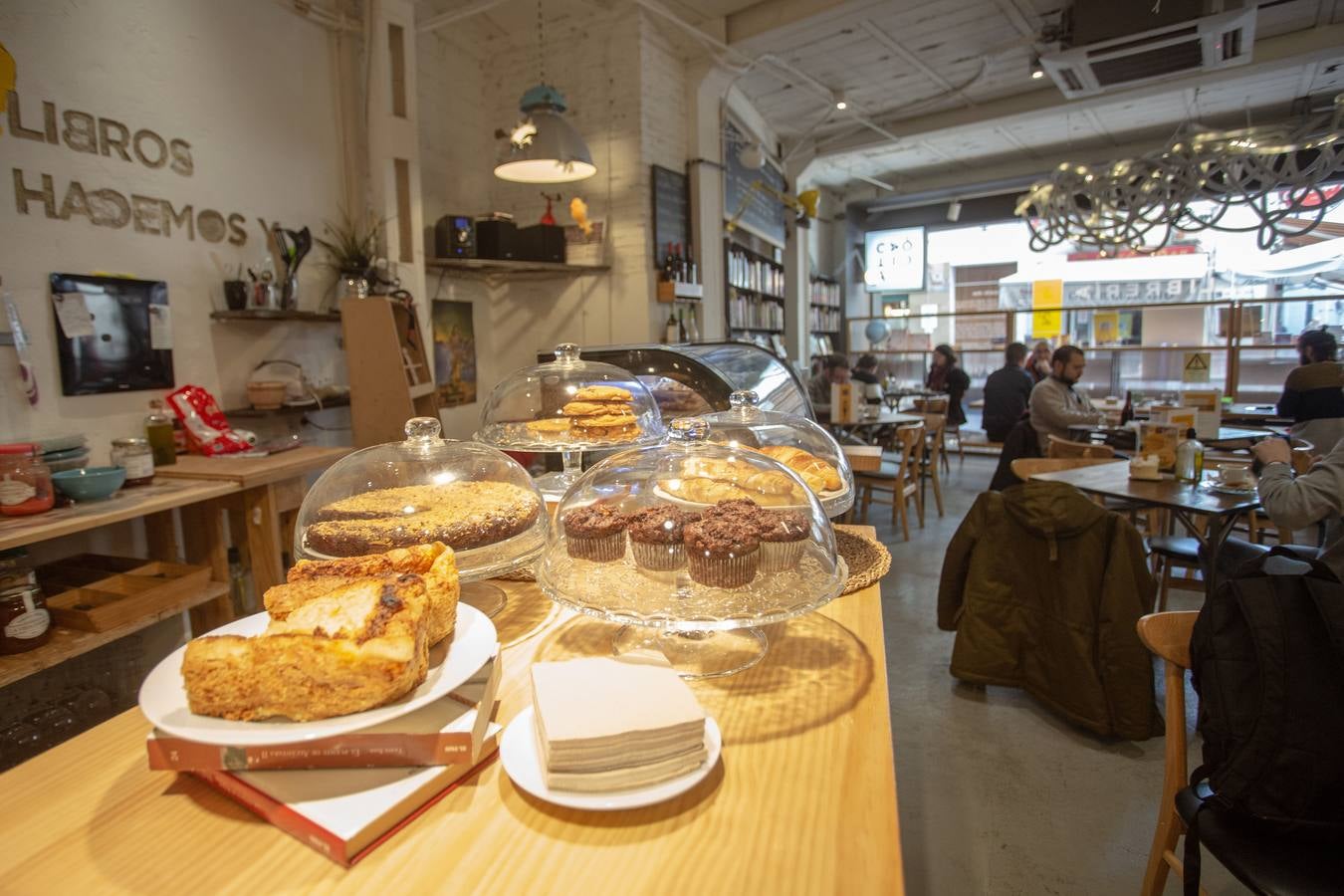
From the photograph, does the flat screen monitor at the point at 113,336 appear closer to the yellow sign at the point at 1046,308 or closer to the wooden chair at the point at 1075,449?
the wooden chair at the point at 1075,449

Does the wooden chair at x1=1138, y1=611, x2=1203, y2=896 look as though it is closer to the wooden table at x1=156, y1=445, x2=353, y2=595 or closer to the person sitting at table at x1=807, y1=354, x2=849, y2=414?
the wooden table at x1=156, y1=445, x2=353, y2=595

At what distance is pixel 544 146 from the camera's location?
157 inches

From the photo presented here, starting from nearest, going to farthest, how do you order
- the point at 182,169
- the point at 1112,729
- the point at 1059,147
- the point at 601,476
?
1. the point at 601,476
2. the point at 1112,729
3. the point at 182,169
4. the point at 1059,147

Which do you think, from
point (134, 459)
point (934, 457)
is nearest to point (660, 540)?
point (134, 459)

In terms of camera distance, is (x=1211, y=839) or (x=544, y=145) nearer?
(x=1211, y=839)

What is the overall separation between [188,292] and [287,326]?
0.59 metres

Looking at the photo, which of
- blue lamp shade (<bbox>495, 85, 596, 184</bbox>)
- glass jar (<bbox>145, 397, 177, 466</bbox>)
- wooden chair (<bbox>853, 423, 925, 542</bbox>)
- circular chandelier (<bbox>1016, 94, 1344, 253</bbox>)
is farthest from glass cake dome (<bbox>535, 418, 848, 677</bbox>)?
circular chandelier (<bbox>1016, 94, 1344, 253</bbox>)

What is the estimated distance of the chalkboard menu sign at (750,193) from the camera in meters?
6.45

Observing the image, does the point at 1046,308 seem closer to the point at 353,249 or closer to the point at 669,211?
the point at 669,211

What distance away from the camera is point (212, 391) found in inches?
146

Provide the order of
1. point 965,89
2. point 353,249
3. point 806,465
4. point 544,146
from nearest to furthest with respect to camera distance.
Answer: point 806,465
point 544,146
point 353,249
point 965,89

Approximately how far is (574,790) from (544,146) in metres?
3.82

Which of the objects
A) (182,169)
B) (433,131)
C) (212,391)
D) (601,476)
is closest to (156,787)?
(601,476)

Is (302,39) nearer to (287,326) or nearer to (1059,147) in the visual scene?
(287,326)
